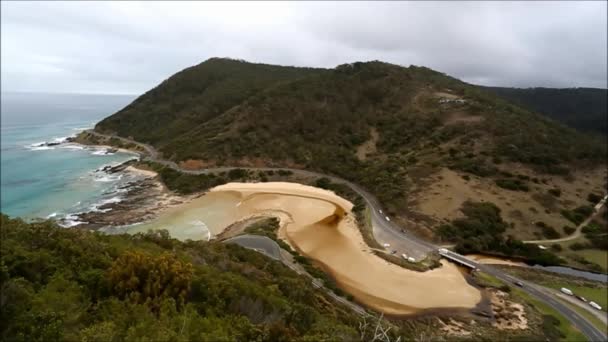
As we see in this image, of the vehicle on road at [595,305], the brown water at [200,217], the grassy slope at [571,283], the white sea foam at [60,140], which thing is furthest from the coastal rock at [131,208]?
the white sea foam at [60,140]

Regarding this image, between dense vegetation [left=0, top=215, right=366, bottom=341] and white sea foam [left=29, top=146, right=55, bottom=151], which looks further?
white sea foam [left=29, top=146, right=55, bottom=151]

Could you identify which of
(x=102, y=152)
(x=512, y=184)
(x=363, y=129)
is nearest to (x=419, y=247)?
(x=512, y=184)

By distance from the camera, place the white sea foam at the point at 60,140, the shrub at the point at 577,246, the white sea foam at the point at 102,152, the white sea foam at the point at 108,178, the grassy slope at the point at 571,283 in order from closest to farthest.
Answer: the grassy slope at the point at 571,283 → the shrub at the point at 577,246 → the white sea foam at the point at 108,178 → the white sea foam at the point at 102,152 → the white sea foam at the point at 60,140

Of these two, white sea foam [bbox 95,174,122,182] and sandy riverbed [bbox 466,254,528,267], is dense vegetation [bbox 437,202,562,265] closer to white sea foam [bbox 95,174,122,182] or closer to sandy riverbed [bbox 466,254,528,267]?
sandy riverbed [bbox 466,254,528,267]

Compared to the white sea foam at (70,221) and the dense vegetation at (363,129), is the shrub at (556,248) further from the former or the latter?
the white sea foam at (70,221)

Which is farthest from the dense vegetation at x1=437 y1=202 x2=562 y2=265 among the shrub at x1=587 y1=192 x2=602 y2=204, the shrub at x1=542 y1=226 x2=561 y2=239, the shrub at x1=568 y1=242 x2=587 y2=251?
the shrub at x1=587 y1=192 x2=602 y2=204

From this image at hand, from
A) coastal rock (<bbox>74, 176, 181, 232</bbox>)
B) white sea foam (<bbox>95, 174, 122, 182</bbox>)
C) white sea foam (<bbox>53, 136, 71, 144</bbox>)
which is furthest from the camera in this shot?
white sea foam (<bbox>53, 136, 71, 144</bbox>)
